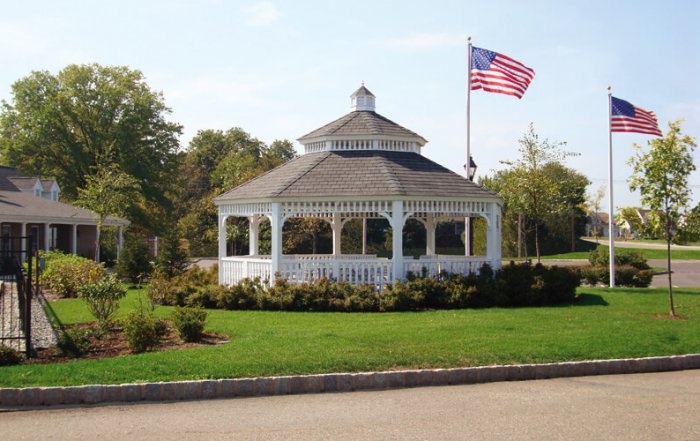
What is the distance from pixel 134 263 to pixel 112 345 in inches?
585

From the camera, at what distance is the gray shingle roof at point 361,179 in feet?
63.1

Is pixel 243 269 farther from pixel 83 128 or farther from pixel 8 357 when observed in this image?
pixel 83 128

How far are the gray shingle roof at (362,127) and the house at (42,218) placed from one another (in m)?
14.6

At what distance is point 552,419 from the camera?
804cm

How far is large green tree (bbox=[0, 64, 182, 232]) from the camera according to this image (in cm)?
4506

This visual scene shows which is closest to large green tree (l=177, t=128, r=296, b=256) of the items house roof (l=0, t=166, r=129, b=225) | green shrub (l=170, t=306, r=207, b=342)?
house roof (l=0, t=166, r=129, b=225)

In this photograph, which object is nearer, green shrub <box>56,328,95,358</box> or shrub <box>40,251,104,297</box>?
green shrub <box>56,328,95,358</box>

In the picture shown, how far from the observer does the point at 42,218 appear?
32.2 meters

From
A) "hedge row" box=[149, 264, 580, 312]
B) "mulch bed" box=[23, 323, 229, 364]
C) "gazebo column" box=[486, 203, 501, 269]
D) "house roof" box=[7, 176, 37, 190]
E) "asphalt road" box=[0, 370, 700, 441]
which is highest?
"house roof" box=[7, 176, 37, 190]

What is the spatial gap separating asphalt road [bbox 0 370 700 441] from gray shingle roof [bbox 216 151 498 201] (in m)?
10.1

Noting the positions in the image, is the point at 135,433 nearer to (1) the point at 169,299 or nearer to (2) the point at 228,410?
(2) the point at 228,410

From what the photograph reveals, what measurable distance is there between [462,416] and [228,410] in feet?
10.2

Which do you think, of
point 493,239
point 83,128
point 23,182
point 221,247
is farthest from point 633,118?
point 83,128

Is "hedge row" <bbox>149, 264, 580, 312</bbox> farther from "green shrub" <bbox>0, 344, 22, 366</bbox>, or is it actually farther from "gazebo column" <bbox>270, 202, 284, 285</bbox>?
"green shrub" <bbox>0, 344, 22, 366</bbox>
